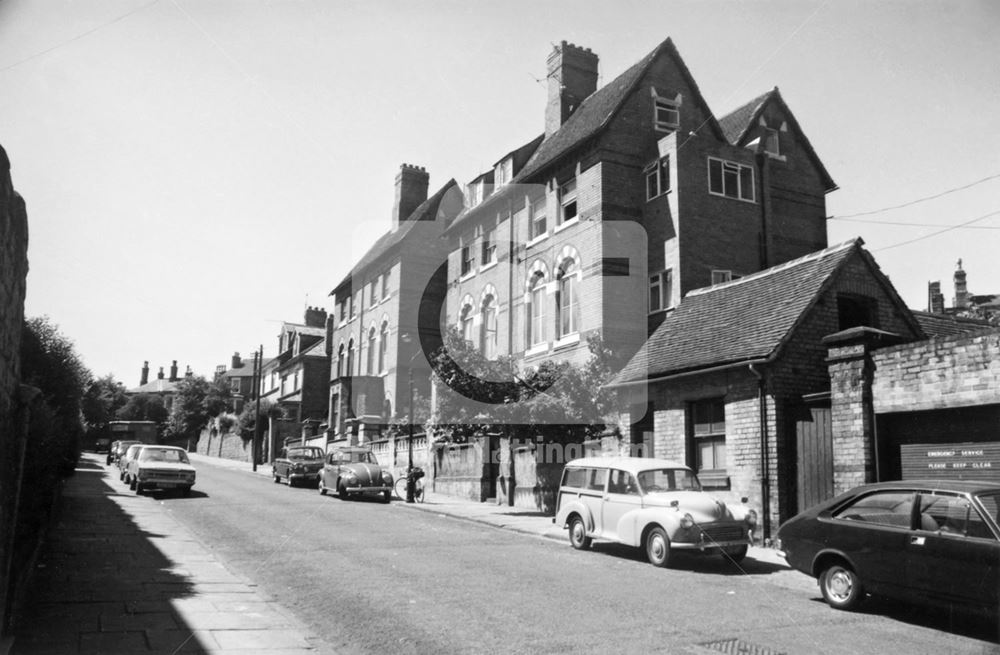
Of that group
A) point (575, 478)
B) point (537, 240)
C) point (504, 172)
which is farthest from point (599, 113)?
point (575, 478)

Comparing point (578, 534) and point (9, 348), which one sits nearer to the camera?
point (9, 348)

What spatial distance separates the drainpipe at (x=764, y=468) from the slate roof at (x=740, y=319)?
0.64 meters

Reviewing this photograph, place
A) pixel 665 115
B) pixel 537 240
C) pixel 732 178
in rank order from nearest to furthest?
pixel 732 178 < pixel 665 115 < pixel 537 240

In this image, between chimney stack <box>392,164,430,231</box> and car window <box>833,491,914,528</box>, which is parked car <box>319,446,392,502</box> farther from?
chimney stack <box>392,164,430,231</box>

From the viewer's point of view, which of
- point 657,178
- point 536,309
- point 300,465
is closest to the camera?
A: point 657,178

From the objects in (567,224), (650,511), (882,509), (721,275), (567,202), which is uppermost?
(567,202)

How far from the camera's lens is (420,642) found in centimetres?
701

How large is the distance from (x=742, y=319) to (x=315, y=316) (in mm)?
57717

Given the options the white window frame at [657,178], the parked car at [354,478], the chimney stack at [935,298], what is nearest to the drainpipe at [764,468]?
the white window frame at [657,178]

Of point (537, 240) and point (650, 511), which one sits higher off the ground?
point (537, 240)

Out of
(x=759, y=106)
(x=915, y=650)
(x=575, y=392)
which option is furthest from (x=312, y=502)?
(x=759, y=106)

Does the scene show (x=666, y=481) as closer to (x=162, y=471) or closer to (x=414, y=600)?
(x=414, y=600)

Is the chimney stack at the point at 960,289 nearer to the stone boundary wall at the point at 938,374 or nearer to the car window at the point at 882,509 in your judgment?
the stone boundary wall at the point at 938,374

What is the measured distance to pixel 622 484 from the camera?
13.6m
